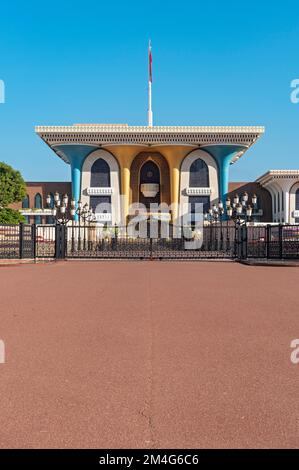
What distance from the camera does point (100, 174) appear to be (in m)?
55.0

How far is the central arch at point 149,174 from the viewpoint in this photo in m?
57.0

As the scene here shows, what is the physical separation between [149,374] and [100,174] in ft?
170

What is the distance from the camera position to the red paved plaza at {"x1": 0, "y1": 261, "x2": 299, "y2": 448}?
3033 millimetres

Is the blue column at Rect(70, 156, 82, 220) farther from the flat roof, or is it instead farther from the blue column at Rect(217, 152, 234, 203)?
the blue column at Rect(217, 152, 234, 203)

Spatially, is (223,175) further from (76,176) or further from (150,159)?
(76,176)

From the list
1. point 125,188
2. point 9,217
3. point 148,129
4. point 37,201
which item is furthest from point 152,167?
point 9,217

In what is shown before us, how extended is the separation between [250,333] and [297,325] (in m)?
0.91

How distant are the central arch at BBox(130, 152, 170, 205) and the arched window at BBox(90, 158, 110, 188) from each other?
361 cm

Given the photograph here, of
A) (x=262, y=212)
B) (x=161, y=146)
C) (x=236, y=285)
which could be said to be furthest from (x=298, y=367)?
(x=262, y=212)

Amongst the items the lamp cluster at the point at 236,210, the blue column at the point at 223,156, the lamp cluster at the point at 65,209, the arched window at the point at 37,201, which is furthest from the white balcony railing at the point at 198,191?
the arched window at the point at 37,201

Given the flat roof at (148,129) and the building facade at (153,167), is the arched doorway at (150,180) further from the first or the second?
the flat roof at (148,129)

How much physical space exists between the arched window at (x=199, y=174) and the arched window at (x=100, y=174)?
10.3m

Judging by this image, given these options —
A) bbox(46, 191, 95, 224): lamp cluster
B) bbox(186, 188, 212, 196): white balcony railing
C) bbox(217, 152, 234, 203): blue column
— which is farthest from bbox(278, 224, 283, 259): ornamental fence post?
bbox(186, 188, 212, 196): white balcony railing
